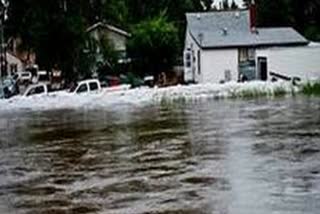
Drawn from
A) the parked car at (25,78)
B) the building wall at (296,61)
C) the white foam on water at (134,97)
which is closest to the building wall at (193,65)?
the building wall at (296,61)

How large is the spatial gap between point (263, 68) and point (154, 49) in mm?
8045

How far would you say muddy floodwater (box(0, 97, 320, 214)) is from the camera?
45.0 feet

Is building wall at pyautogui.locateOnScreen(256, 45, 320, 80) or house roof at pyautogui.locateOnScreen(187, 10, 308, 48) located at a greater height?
house roof at pyautogui.locateOnScreen(187, 10, 308, 48)

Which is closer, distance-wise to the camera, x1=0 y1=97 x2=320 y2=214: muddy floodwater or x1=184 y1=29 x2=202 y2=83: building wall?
x1=0 y1=97 x2=320 y2=214: muddy floodwater

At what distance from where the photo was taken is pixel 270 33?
62.9m

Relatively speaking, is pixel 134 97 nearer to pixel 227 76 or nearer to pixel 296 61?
pixel 296 61

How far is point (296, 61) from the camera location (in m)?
57.1

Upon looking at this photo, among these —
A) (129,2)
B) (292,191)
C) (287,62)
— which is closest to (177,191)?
(292,191)

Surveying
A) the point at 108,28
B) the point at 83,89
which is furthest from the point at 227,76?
the point at 108,28

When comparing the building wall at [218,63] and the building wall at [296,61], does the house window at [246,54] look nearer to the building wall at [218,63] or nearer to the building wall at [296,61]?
the building wall at [218,63]

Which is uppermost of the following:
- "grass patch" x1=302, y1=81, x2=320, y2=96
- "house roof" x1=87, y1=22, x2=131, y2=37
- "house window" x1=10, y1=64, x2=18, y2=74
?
"house roof" x1=87, y1=22, x2=131, y2=37

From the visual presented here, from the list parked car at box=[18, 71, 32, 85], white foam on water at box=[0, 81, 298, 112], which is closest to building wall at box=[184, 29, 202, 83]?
white foam on water at box=[0, 81, 298, 112]

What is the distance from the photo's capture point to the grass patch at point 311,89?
41188 millimetres

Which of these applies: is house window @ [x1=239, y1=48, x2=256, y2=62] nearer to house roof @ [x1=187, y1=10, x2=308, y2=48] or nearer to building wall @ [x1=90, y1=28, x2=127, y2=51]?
house roof @ [x1=187, y1=10, x2=308, y2=48]
